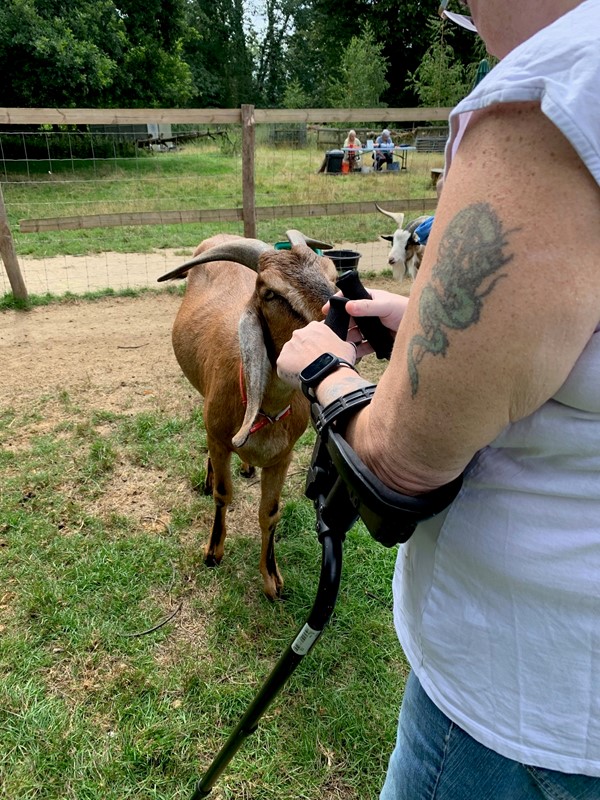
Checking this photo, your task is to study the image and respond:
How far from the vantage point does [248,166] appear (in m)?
7.38

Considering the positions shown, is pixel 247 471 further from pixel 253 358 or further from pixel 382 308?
pixel 382 308

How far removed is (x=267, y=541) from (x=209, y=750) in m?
1.10

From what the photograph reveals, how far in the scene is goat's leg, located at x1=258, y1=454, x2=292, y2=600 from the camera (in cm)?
324

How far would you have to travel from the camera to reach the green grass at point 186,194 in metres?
10.5

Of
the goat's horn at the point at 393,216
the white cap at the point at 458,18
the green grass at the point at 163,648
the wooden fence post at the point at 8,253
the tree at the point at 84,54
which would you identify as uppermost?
the tree at the point at 84,54

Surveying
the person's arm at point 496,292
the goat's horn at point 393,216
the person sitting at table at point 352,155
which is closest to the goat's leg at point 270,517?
the person's arm at point 496,292

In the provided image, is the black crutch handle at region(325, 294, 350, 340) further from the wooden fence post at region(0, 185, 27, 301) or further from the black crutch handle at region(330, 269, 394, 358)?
the wooden fence post at region(0, 185, 27, 301)

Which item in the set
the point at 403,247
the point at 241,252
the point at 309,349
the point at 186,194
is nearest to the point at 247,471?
the point at 241,252

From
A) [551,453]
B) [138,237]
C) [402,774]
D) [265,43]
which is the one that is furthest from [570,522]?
[265,43]

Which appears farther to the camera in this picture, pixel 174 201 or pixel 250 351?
pixel 174 201

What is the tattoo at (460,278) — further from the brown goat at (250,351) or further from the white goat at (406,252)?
the white goat at (406,252)

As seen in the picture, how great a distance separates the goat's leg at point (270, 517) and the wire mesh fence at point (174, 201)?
17.1 ft

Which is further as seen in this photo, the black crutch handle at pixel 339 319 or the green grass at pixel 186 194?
the green grass at pixel 186 194

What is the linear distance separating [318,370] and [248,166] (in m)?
6.98
